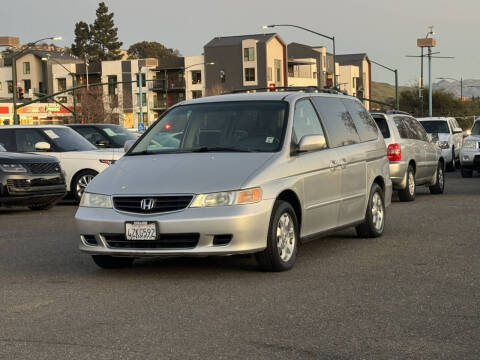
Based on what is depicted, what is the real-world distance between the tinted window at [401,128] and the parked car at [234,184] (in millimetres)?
6439

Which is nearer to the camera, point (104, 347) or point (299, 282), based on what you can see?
point (104, 347)

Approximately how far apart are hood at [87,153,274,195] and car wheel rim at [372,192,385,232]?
2.82 m

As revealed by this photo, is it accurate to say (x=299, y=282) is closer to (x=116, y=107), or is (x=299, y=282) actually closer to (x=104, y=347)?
(x=104, y=347)

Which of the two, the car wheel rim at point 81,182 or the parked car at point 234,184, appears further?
the car wheel rim at point 81,182

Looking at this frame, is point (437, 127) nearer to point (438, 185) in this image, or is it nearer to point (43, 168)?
point (438, 185)

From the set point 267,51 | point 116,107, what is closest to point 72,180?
point 116,107

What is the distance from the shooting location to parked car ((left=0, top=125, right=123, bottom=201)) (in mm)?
18781

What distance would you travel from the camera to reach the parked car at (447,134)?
2933 cm

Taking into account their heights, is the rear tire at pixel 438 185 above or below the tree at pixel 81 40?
below

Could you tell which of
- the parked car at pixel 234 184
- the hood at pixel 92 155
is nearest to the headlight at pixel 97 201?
the parked car at pixel 234 184

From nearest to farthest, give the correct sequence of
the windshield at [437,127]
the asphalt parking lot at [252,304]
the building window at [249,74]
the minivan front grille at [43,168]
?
the asphalt parking lot at [252,304] < the minivan front grille at [43,168] < the windshield at [437,127] < the building window at [249,74]

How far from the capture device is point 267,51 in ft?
310

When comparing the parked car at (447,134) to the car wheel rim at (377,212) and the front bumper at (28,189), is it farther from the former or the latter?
the car wheel rim at (377,212)

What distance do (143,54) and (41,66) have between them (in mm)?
44814
